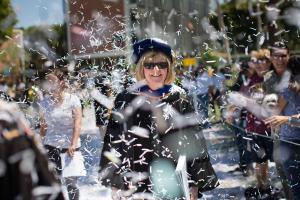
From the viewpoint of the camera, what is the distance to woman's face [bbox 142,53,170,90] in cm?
385

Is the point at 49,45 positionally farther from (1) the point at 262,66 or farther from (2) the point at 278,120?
(2) the point at 278,120

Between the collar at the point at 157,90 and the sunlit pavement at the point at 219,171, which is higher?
the collar at the point at 157,90

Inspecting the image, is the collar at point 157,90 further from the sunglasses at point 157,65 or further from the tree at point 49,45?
the tree at point 49,45

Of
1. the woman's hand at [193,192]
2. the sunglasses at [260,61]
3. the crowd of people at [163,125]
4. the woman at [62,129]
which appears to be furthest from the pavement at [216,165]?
the woman's hand at [193,192]

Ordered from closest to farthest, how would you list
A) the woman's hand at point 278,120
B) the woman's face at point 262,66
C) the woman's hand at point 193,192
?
the woman's hand at point 193,192 → the woman's hand at point 278,120 → the woman's face at point 262,66

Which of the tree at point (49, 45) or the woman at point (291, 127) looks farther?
the tree at point (49, 45)

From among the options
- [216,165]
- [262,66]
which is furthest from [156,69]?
[216,165]

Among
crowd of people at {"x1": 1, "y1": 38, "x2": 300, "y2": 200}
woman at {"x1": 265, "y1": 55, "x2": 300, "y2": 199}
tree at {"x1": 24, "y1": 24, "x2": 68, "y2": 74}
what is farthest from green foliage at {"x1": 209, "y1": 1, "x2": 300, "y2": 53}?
tree at {"x1": 24, "y1": 24, "x2": 68, "y2": 74}

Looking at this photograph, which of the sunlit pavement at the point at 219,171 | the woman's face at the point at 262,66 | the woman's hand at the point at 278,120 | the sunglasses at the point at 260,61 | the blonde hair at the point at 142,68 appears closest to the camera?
the blonde hair at the point at 142,68

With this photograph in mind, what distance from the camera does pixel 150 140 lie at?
3.67 metres

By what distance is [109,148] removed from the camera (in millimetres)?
3758

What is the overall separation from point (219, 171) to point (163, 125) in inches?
158

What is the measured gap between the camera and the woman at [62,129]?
17.4 feet

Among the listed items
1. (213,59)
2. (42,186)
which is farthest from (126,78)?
(213,59)
